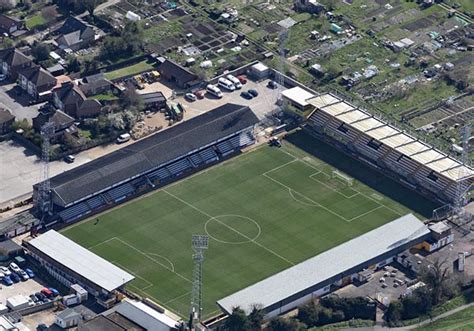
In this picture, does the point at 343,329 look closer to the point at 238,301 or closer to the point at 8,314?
the point at 238,301

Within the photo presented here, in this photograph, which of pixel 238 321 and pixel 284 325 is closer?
pixel 238 321

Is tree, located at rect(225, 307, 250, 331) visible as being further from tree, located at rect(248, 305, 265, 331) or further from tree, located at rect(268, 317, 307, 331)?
tree, located at rect(268, 317, 307, 331)

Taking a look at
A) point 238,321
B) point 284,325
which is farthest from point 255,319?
point 284,325

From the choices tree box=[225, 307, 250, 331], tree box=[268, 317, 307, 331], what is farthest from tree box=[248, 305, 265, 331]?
tree box=[268, 317, 307, 331]

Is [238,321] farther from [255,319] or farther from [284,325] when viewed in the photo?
[284,325]

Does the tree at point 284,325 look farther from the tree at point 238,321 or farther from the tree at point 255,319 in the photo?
the tree at point 238,321
